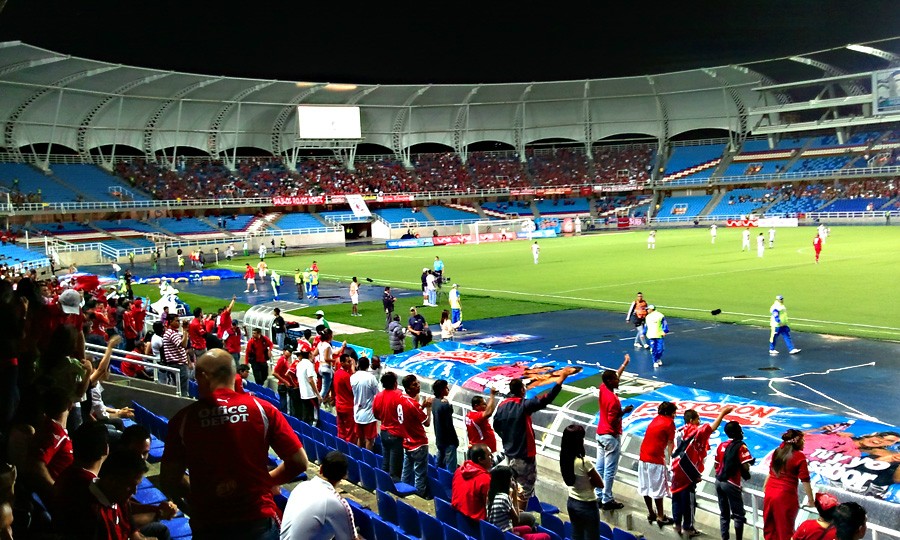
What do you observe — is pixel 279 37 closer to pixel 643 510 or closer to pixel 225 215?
pixel 225 215

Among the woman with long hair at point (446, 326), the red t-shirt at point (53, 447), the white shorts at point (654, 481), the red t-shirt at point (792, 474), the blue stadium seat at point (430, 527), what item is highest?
the red t-shirt at point (53, 447)

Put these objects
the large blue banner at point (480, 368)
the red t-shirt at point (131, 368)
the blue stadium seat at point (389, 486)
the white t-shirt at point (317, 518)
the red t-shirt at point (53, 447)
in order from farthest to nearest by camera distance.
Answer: the red t-shirt at point (131, 368)
the large blue banner at point (480, 368)
the blue stadium seat at point (389, 486)
the red t-shirt at point (53, 447)
the white t-shirt at point (317, 518)

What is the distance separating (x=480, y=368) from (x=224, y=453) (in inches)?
443

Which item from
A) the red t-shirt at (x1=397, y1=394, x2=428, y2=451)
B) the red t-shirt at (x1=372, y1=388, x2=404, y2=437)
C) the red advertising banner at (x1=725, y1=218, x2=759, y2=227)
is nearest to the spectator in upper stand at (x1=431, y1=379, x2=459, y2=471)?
the red t-shirt at (x1=397, y1=394, x2=428, y2=451)

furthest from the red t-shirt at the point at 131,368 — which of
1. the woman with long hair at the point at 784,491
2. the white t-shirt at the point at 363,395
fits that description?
the woman with long hair at the point at 784,491

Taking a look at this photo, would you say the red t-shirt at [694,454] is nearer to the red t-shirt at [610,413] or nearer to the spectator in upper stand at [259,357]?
the red t-shirt at [610,413]

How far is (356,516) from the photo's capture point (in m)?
7.04

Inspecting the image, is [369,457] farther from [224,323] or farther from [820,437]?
[224,323]

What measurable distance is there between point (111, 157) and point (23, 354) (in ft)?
264

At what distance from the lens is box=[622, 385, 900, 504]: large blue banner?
8.67 metres

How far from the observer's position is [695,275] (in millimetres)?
36844

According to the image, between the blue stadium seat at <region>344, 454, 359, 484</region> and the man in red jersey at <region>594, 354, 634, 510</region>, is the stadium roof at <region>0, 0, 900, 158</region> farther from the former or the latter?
the man in red jersey at <region>594, 354, 634, 510</region>

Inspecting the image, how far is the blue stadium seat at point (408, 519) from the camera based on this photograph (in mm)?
7309

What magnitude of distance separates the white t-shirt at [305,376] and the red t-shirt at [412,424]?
3.52m
